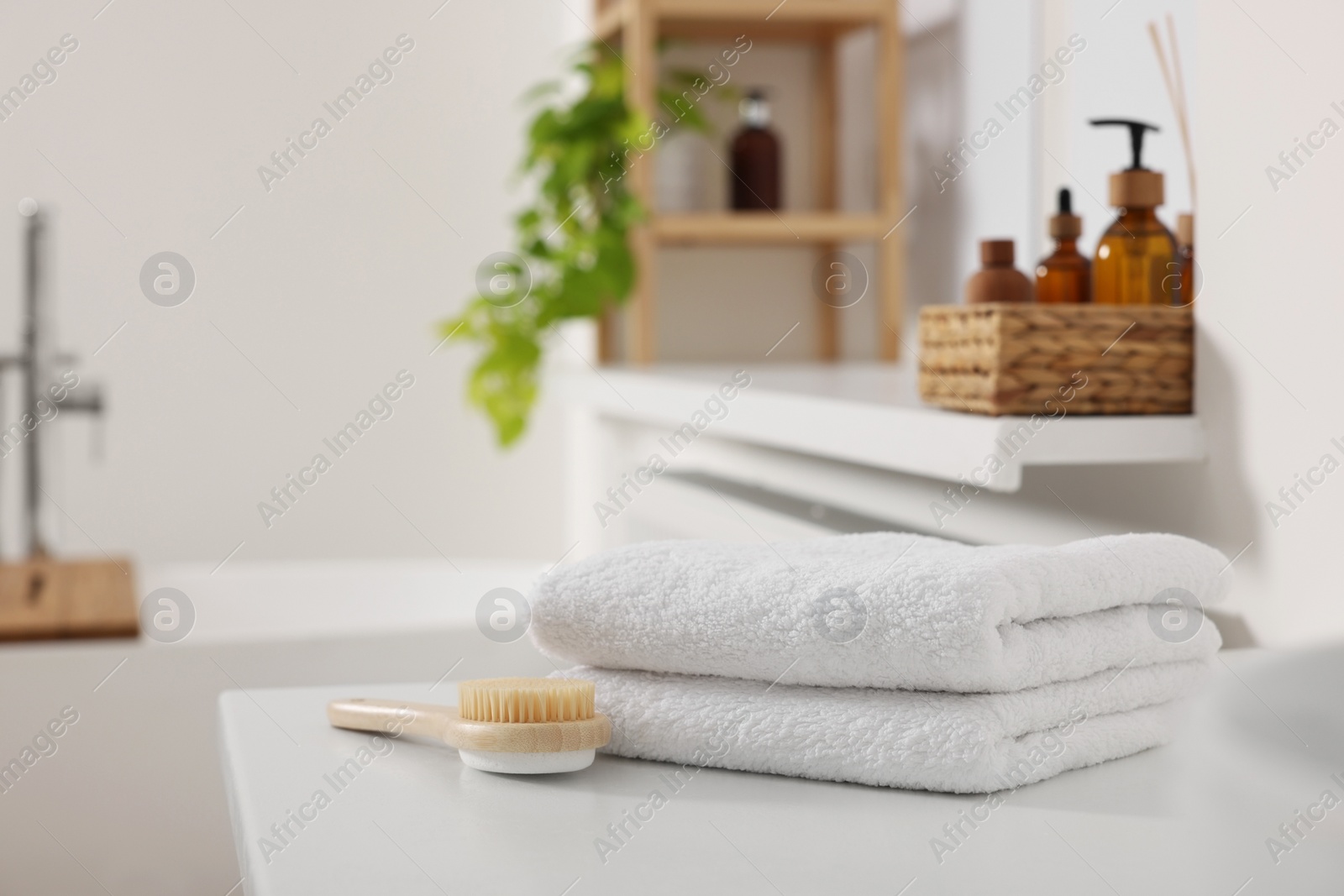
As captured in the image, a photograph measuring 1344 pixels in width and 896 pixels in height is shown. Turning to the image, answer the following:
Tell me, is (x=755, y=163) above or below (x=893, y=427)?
above

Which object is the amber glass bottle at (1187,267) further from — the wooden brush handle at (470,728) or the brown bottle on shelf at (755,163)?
the brown bottle on shelf at (755,163)

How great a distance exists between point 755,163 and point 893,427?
3.02ft

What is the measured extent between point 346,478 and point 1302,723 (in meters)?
1.83

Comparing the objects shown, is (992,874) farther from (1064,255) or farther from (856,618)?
(1064,255)

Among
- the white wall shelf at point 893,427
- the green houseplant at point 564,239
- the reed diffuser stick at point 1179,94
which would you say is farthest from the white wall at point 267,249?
the reed diffuser stick at point 1179,94

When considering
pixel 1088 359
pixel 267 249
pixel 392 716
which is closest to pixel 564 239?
pixel 267 249

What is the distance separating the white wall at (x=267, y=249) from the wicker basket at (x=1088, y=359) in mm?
1581

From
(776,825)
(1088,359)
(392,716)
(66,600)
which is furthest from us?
(66,600)

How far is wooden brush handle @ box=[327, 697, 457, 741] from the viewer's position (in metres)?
0.59

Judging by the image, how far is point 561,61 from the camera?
87.9 inches

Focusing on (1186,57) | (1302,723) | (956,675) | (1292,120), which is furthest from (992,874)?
(1186,57)

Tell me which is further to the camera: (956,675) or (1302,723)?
(1302,723)

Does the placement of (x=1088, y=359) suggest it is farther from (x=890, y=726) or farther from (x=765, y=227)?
(x=765, y=227)

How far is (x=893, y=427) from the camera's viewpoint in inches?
35.3
